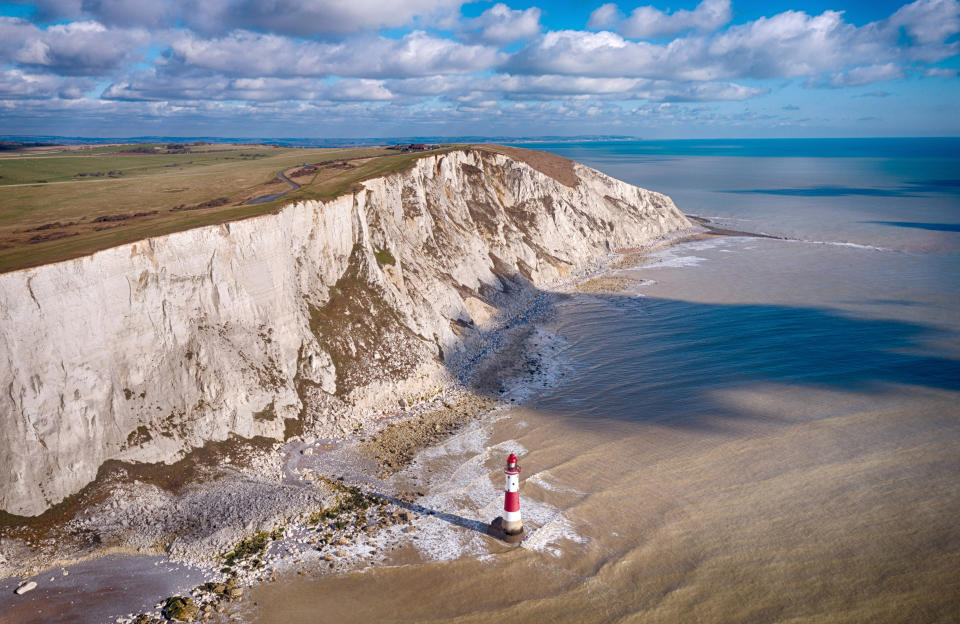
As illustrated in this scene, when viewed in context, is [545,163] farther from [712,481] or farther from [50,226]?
[712,481]

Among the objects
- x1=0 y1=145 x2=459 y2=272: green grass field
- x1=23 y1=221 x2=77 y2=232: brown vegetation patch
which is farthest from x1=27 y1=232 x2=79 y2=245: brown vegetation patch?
x1=23 y1=221 x2=77 y2=232: brown vegetation patch

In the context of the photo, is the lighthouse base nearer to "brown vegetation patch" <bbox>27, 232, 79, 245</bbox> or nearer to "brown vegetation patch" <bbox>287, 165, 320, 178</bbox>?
"brown vegetation patch" <bbox>27, 232, 79, 245</bbox>

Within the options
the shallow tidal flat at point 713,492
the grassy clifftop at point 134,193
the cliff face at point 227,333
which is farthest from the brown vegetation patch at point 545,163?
the shallow tidal flat at point 713,492

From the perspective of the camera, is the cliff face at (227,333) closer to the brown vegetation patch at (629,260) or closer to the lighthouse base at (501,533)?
the lighthouse base at (501,533)

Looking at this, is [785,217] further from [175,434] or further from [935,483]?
[175,434]

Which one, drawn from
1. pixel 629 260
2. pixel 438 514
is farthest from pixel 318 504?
pixel 629 260
